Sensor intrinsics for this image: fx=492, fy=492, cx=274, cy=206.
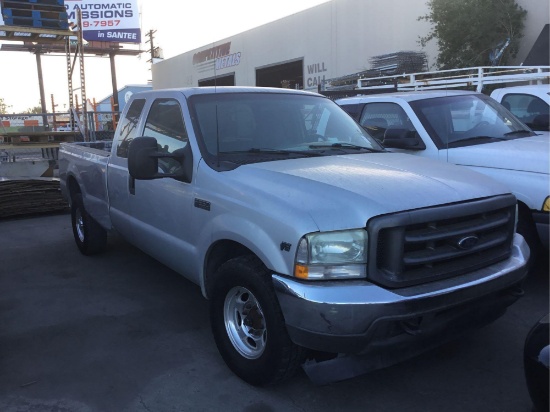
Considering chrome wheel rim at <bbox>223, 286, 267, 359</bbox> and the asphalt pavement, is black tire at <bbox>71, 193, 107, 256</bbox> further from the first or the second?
chrome wheel rim at <bbox>223, 286, 267, 359</bbox>

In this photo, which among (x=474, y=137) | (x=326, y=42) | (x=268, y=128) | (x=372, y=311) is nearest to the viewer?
(x=372, y=311)

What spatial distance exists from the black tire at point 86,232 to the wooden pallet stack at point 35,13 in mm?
5699

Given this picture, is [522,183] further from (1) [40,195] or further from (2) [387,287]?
(1) [40,195]

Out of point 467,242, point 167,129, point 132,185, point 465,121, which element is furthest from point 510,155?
point 132,185

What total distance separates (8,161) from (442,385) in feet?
34.0

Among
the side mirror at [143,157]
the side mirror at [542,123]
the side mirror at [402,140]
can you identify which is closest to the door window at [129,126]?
the side mirror at [143,157]

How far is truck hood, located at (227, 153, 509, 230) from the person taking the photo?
106 inches

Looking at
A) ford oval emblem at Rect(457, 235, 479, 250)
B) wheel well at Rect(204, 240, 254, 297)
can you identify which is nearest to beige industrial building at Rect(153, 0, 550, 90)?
wheel well at Rect(204, 240, 254, 297)

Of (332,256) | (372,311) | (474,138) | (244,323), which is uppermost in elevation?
(474,138)

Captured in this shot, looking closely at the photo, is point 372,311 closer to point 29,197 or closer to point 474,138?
point 474,138

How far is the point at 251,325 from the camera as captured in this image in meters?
3.22

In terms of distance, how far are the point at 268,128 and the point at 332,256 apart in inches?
63.3

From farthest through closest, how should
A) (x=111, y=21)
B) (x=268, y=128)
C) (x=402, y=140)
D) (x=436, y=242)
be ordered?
(x=111, y=21) < (x=402, y=140) < (x=268, y=128) < (x=436, y=242)

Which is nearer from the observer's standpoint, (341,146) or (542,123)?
(341,146)
